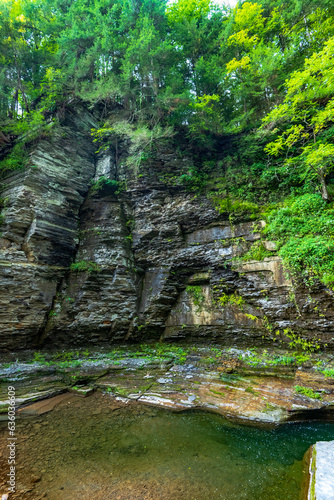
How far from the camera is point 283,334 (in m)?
6.68

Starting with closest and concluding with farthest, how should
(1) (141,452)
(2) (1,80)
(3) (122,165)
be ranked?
(1) (141,452) → (2) (1,80) → (3) (122,165)

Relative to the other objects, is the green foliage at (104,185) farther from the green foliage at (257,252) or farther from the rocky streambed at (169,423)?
the rocky streambed at (169,423)

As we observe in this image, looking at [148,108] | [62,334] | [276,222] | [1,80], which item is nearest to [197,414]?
[62,334]

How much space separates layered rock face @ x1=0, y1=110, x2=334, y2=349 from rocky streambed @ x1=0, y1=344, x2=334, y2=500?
1101 mm

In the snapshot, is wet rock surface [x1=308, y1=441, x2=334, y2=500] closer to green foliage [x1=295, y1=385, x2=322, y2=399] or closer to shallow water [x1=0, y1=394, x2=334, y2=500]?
shallow water [x1=0, y1=394, x2=334, y2=500]

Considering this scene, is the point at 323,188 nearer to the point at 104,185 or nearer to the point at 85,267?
the point at 104,185

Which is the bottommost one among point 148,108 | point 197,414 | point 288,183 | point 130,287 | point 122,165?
point 197,414

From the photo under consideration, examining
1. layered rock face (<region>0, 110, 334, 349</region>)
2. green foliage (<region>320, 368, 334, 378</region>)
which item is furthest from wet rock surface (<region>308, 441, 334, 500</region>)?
layered rock face (<region>0, 110, 334, 349</region>)

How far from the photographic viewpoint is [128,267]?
924 centimetres

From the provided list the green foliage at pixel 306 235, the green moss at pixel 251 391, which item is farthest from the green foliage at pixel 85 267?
the green foliage at pixel 306 235

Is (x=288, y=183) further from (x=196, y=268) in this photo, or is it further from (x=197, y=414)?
(x=197, y=414)

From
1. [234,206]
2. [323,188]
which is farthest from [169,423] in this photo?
[323,188]

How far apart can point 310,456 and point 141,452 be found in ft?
8.33

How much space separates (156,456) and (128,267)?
6.62m
